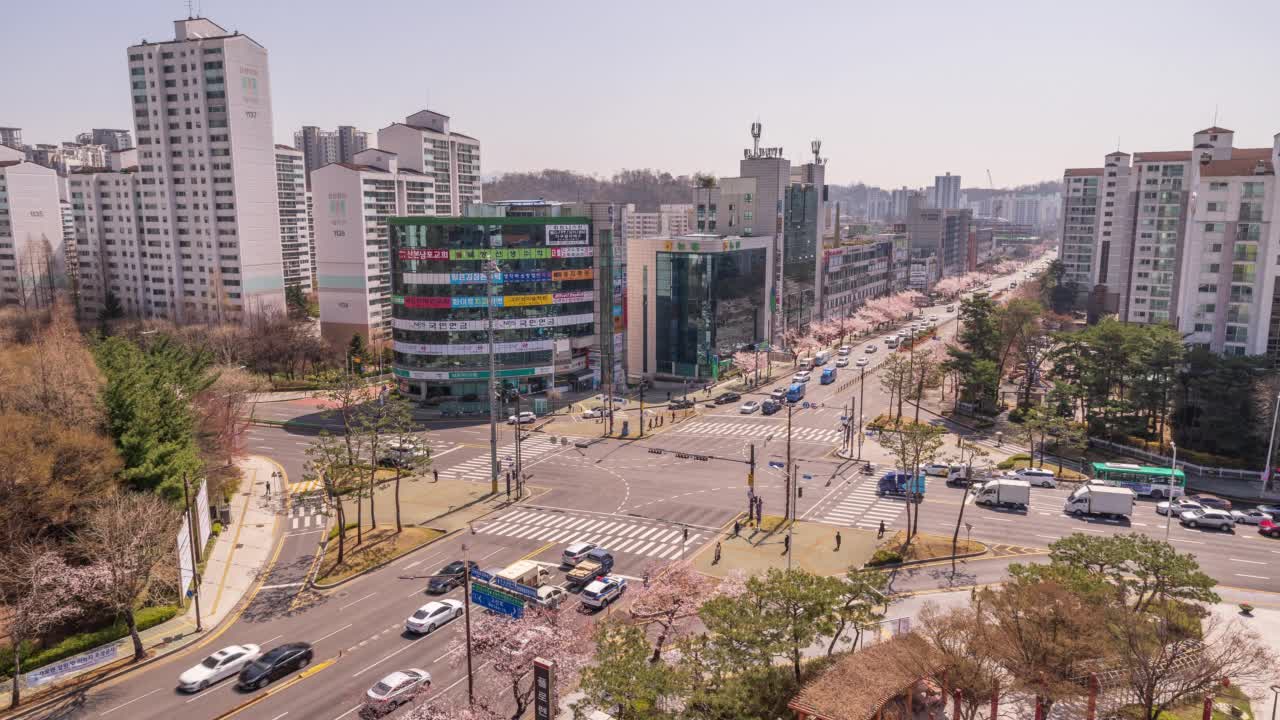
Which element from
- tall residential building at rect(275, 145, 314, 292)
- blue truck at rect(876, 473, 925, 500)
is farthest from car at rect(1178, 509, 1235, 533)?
tall residential building at rect(275, 145, 314, 292)

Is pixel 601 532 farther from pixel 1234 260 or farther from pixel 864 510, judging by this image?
pixel 1234 260

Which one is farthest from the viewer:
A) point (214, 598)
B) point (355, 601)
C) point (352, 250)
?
point (352, 250)

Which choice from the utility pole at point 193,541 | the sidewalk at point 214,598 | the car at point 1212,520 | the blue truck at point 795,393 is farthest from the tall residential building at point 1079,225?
the utility pole at point 193,541

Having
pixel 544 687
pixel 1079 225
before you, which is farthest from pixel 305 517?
pixel 1079 225

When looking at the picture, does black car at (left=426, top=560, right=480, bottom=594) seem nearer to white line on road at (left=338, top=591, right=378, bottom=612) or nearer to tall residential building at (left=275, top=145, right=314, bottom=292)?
white line on road at (left=338, top=591, right=378, bottom=612)

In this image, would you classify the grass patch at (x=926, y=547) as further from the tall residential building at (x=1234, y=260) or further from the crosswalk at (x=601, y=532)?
the tall residential building at (x=1234, y=260)
